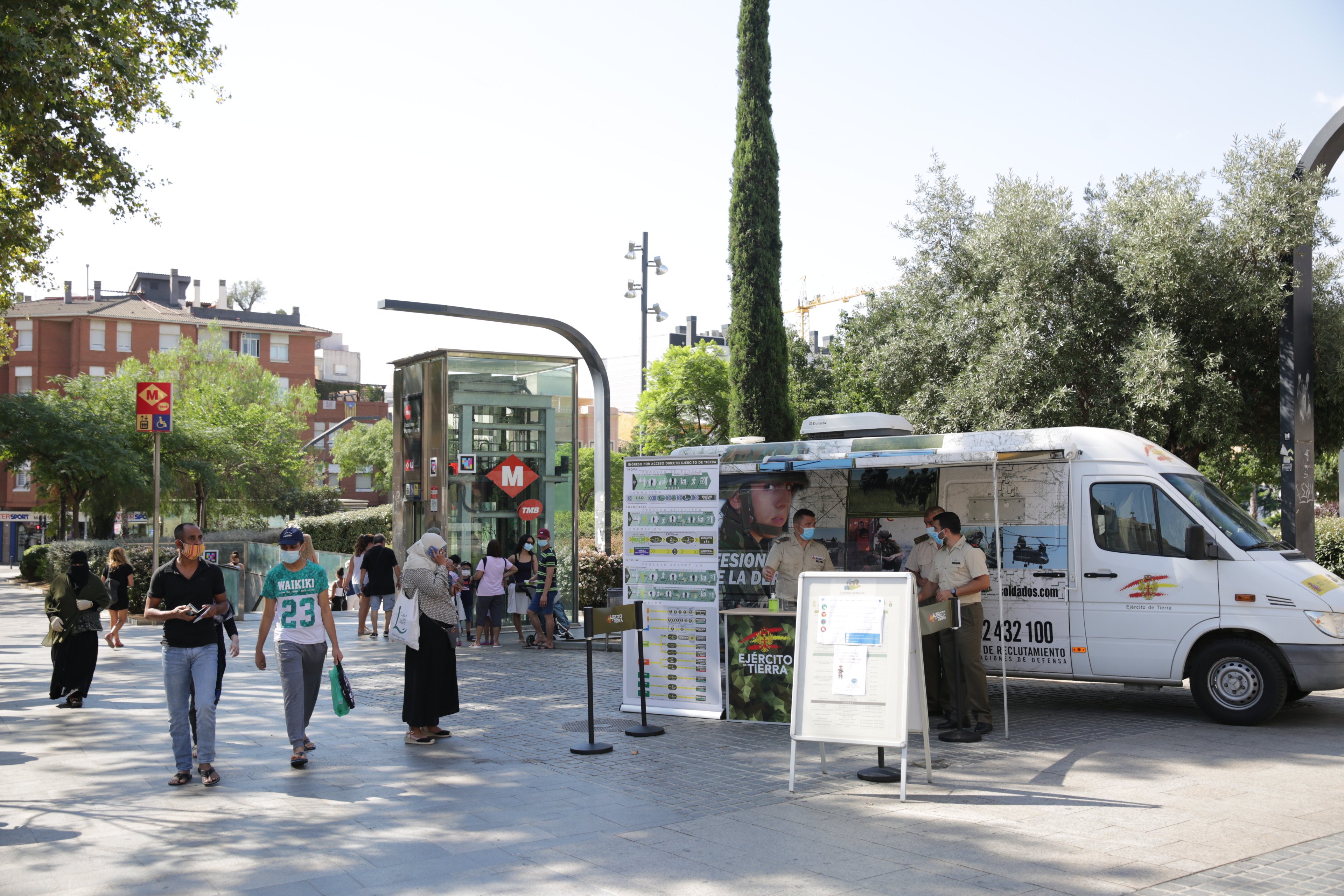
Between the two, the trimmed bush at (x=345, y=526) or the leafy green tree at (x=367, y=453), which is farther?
the leafy green tree at (x=367, y=453)

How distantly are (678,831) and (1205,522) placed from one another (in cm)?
593

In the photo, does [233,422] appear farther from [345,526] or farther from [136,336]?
[136,336]

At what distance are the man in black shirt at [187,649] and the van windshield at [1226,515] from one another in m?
8.20

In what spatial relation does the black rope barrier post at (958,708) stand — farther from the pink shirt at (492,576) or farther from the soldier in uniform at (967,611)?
the pink shirt at (492,576)

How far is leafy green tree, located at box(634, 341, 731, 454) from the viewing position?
43.8 meters

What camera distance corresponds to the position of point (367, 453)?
75.7m

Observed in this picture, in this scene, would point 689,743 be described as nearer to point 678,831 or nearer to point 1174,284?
point 678,831

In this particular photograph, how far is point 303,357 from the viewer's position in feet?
283

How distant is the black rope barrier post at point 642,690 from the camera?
9406 millimetres

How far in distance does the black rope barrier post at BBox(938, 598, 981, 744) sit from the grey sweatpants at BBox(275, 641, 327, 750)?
5.09 meters

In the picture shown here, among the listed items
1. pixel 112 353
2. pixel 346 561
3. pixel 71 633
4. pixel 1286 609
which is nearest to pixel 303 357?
pixel 112 353

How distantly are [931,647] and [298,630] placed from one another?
17.9 feet

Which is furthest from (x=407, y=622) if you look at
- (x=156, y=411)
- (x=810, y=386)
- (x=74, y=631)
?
(x=810, y=386)

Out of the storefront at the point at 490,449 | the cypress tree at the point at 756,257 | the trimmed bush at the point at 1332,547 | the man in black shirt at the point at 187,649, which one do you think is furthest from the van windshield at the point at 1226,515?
the cypress tree at the point at 756,257
